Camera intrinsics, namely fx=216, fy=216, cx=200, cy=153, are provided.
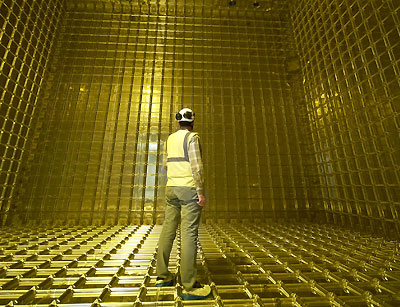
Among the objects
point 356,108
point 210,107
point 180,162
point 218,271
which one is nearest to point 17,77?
point 210,107

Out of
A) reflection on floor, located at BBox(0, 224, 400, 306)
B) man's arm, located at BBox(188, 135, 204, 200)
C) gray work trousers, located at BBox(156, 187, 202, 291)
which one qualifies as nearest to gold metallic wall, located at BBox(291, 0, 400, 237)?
reflection on floor, located at BBox(0, 224, 400, 306)

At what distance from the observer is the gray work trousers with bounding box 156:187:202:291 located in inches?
66.0

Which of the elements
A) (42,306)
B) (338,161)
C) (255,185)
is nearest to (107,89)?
(255,185)

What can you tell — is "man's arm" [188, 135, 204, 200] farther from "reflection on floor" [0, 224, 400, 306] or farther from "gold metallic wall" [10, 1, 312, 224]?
"gold metallic wall" [10, 1, 312, 224]

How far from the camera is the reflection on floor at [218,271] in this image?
173cm

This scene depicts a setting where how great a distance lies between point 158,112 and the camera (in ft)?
19.1

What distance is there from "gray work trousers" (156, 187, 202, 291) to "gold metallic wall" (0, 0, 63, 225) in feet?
15.0

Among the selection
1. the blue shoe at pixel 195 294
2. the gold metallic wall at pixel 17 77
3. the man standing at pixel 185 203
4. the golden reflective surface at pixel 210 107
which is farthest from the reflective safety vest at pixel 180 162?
the gold metallic wall at pixel 17 77

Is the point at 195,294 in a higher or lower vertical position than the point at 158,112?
lower

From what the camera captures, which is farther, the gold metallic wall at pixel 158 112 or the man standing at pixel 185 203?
the gold metallic wall at pixel 158 112

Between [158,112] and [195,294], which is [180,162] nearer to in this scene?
[195,294]

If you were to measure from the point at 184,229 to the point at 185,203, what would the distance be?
8.0 inches

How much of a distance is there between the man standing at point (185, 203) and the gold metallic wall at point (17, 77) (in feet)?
A: 14.8

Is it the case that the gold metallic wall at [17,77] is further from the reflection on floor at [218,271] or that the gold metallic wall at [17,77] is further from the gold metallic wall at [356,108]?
the gold metallic wall at [356,108]
